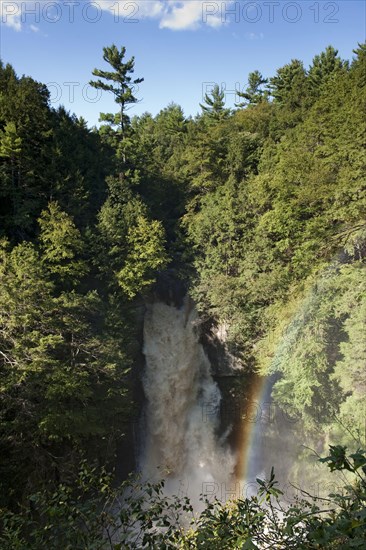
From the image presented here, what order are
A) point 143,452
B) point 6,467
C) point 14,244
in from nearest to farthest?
point 6,467 < point 14,244 < point 143,452

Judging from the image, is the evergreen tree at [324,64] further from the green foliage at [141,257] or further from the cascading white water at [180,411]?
the cascading white water at [180,411]

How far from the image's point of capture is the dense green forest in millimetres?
15086

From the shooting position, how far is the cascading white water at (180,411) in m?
→ 21.2

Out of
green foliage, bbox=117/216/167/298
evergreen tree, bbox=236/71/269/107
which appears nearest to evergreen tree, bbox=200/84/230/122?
evergreen tree, bbox=236/71/269/107

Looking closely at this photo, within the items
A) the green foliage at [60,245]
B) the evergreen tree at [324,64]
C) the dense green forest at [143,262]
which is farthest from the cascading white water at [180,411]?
the evergreen tree at [324,64]

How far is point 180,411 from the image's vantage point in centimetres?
2198

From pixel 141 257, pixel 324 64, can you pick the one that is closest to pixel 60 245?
pixel 141 257

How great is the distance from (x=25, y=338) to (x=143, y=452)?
1072 centimetres

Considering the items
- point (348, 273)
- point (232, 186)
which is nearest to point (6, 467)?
point (348, 273)

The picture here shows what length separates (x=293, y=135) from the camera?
23.2 meters

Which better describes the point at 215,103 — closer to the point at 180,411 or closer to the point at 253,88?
the point at 253,88

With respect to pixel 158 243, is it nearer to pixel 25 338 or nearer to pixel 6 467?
pixel 25 338

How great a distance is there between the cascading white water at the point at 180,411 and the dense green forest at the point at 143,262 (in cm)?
158

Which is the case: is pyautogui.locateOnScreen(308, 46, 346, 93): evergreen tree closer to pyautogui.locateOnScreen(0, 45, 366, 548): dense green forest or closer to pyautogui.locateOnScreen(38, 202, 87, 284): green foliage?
pyautogui.locateOnScreen(0, 45, 366, 548): dense green forest
